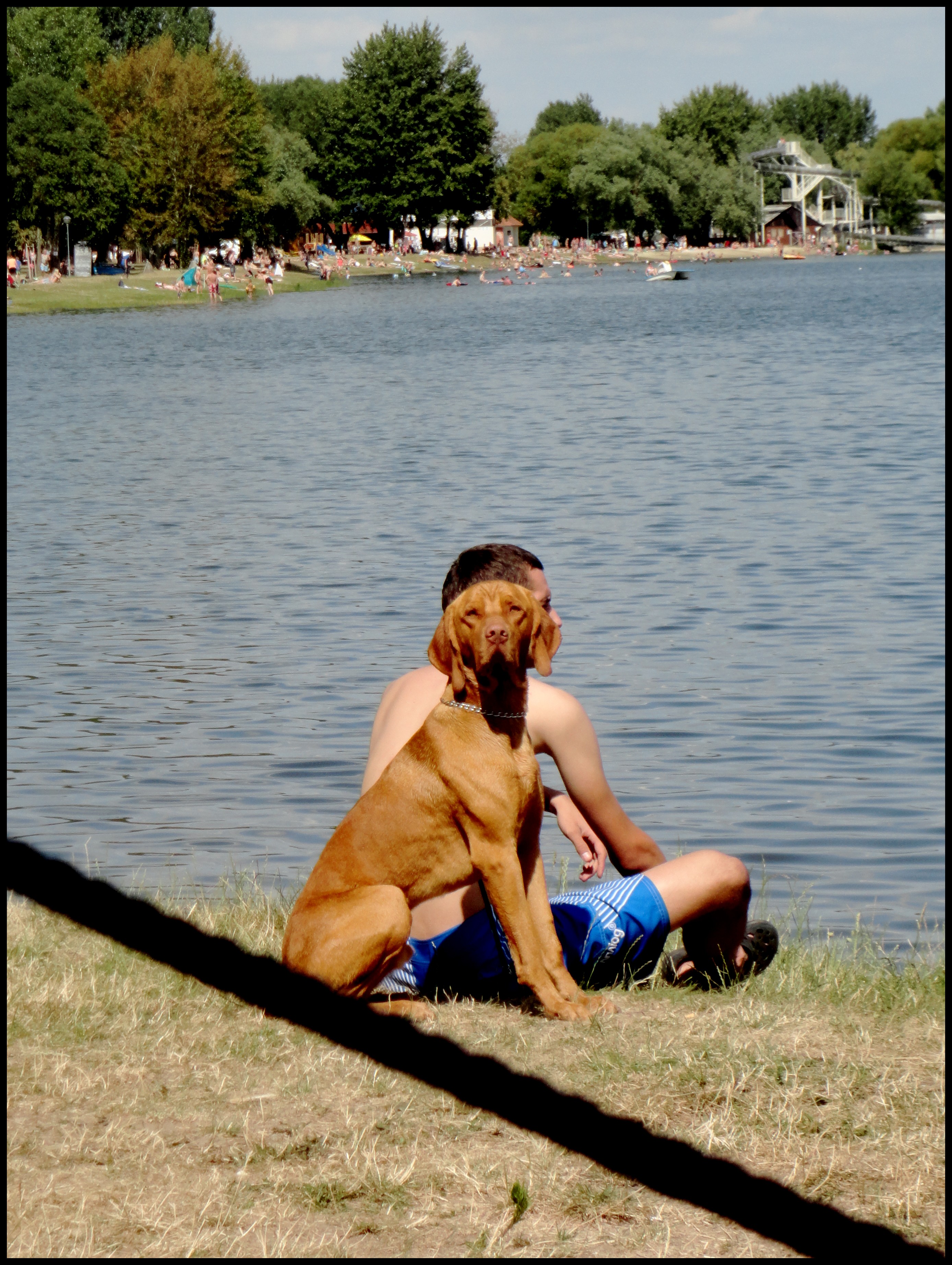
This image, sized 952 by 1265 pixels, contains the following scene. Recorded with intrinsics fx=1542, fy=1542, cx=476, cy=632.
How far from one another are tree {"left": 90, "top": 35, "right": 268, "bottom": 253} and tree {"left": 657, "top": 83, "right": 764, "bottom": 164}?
6594 centimetres

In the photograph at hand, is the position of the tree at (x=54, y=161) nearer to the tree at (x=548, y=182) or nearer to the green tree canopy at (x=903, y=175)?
the tree at (x=548, y=182)

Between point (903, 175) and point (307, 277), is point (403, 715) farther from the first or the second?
point (903, 175)

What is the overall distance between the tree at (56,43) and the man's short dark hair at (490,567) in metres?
84.1

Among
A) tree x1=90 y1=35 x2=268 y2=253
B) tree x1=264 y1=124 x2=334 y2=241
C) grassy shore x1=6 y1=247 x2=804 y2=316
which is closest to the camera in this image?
grassy shore x1=6 y1=247 x2=804 y2=316

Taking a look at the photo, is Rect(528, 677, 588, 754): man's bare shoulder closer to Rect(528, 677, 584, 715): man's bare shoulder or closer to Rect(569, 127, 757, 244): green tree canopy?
Rect(528, 677, 584, 715): man's bare shoulder

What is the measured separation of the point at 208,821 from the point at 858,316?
50196 millimetres

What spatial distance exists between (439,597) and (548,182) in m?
147

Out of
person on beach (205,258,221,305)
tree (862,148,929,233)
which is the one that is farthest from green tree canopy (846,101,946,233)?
person on beach (205,258,221,305)

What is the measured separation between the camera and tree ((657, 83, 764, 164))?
5837 inches

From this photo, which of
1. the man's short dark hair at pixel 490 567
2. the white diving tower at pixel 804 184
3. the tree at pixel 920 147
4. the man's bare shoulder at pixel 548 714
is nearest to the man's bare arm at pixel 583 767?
the man's bare shoulder at pixel 548 714

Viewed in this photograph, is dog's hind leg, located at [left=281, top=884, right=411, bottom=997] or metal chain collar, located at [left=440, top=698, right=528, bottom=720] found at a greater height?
metal chain collar, located at [left=440, top=698, right=528, bottom=720]

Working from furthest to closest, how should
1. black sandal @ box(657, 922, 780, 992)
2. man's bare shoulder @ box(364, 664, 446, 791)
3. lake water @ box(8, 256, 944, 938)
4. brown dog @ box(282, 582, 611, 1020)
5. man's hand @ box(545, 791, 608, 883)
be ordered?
lake water @ box(8, 256, 944, 938), black sandal @ box(657, 922, 780, 992), man's hand @ box(545, 791, 608, 883), man's bare shoulder @ box(364, 664, 446, 791), brown dog @ box(282, 582, 611, 1020)

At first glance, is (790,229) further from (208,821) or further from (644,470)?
(208,821)

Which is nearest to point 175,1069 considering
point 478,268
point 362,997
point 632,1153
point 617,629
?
point 362,997
